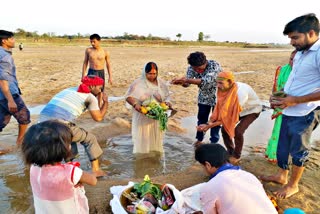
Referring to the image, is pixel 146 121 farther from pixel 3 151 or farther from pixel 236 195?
pixel 236 195

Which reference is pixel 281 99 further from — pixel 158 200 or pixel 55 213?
pixel 55 213

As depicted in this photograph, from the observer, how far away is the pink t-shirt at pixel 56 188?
7.86ft

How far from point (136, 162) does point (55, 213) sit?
2575 millimetres

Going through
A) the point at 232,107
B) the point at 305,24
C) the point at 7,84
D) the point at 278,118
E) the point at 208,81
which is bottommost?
the point at 278,118

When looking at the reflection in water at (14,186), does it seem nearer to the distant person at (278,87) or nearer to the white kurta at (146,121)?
the white kurta at (146,121)

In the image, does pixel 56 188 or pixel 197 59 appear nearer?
pixel 56 188

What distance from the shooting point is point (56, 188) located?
2.43m

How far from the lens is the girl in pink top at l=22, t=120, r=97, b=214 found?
2.27 metres

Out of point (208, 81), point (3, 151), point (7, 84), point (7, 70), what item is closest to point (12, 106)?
point (7, 84)

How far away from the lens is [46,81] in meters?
12.3

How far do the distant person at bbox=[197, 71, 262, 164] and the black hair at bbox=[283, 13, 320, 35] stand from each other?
1285 millimetres

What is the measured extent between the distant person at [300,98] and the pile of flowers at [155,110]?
5.99 feet

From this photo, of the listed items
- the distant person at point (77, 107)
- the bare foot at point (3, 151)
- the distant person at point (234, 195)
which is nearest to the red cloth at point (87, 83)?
the distant person at point (77, 107)

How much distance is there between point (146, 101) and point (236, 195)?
2.89 m
